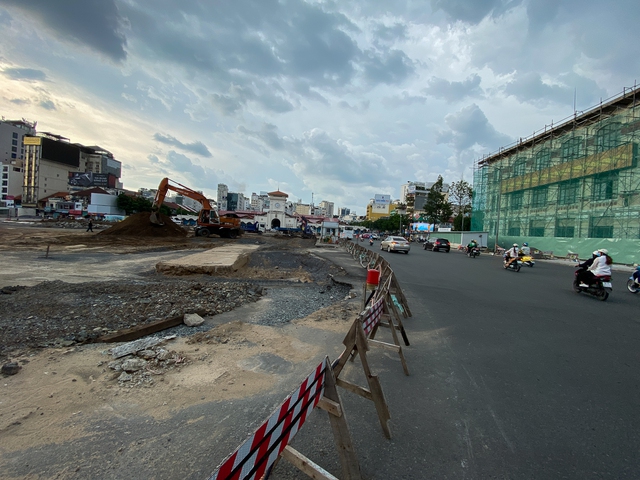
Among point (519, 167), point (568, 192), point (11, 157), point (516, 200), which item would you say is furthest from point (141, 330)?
point (11, 157)

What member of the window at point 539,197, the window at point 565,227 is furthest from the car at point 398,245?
the window at point 539,197

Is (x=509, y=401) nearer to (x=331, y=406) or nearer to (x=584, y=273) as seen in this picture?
(x=331, y=406)

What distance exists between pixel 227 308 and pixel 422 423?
516 centimetres

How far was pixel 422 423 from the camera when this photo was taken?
10.5 ft

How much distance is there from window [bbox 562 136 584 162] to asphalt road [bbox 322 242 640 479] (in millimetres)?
31967

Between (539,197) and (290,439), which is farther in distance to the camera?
(539,197)

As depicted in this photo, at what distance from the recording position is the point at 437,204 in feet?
204

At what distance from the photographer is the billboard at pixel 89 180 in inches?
3632

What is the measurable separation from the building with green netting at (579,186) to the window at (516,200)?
0.06m

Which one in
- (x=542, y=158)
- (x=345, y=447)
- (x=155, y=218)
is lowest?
(x=345, y=447)

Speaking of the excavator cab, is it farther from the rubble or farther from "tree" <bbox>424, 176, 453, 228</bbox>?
"tree" <bbox>424, 176, 453, 228</bbox>

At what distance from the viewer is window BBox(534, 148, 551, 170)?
3594 cm

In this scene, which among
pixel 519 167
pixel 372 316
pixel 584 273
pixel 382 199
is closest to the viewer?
pixel 372 316

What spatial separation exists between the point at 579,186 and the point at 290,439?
38.7 meters
